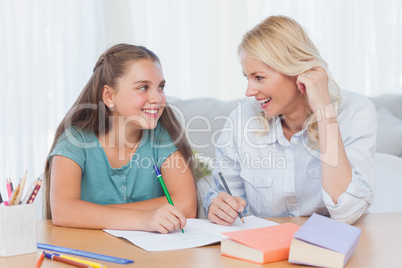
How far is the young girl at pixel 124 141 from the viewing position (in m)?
1.47

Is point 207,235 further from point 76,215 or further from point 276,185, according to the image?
point 276,185

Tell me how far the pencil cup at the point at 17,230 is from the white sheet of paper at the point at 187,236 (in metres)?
0.20

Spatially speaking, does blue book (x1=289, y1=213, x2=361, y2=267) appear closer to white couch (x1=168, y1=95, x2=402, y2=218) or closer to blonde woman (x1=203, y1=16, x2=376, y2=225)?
blonde woman (x1=203, y1=16, x2=376, y2=225)

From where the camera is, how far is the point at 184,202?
1.42 m

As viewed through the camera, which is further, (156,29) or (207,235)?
(156,29)

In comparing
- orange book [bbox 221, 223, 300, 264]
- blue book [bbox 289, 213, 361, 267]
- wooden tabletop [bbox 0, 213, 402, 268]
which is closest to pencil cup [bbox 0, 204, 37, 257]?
wooden tabletop [bbox 0, 213, 402, 268]

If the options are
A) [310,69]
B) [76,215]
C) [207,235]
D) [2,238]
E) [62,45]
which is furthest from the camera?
[62,45]

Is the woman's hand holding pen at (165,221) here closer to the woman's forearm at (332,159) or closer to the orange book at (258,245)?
the orange book at (258,245)

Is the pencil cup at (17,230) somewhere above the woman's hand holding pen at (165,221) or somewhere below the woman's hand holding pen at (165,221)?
above

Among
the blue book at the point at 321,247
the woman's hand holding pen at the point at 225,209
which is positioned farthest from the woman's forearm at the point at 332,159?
the blue book at the point at 321,247

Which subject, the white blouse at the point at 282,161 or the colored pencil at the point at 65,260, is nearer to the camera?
the colored pencil at the point at 65,260

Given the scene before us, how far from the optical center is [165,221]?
110 cm

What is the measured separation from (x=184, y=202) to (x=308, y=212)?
370 mm

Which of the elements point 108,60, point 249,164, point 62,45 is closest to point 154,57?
point 108,60
